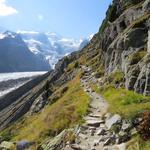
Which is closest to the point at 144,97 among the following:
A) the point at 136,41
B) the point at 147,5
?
the point at 136,41

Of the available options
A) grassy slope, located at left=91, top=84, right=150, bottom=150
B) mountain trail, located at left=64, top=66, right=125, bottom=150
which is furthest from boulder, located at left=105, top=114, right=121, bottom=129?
grassy slope, located at left=91, top=84, right=150, bottom=150

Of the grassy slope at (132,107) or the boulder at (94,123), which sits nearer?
the grassy slope at (132,107)

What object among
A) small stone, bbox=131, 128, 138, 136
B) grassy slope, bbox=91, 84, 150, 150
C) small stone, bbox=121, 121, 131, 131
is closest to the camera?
grassy slope, bbox=91, 84, 150, 150

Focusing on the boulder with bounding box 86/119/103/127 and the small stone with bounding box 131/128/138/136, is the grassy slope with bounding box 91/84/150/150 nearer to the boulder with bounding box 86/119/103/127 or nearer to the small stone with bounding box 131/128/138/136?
the small stone with bounding box 131/128/138/136

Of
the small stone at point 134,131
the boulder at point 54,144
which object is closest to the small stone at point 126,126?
the small stone at point 134,131

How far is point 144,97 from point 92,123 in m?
6.32

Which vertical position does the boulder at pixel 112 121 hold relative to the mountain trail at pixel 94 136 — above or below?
above

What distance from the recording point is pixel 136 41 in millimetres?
49656

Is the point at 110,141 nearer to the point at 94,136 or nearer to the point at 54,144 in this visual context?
the point at 94,136

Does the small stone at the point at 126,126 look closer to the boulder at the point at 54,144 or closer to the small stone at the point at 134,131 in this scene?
the small stone at the point at 134,131

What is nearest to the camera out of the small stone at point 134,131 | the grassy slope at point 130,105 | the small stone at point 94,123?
the small stone at point 134,131

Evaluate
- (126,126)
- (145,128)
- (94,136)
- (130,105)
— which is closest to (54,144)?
(94,136)

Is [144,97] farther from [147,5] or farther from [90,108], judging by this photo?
[147,5]

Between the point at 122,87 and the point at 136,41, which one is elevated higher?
the point at 136,41
